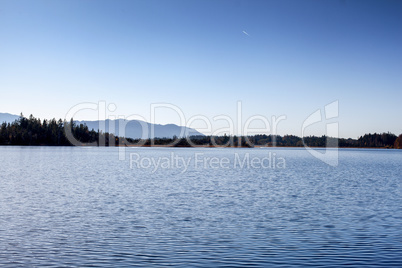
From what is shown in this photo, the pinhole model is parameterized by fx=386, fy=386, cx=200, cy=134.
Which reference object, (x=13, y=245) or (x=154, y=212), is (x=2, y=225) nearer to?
(x=13, y=245)

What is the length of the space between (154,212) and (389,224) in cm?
1402

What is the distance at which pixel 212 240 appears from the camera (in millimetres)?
17766

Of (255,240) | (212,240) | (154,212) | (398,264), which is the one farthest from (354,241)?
(154,212)

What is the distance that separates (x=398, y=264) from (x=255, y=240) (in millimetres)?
5918

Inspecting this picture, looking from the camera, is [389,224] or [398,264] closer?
[398,264]

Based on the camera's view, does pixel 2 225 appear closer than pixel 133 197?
Yes

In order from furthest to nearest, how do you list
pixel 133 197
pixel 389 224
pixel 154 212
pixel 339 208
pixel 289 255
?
pixel 133 197
pixel 339 208
pixel 154 212
pixel 389 224
pixel 289 255

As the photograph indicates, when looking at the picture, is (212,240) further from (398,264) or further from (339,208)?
(339,208)

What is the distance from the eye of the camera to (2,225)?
20.2 metres

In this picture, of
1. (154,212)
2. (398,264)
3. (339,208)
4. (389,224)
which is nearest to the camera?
(398,264)

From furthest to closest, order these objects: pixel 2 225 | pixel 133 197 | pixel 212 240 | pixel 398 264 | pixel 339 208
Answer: pixel 133 197 → pixel 339 208 → pixel 2 225 → pixel 212 240 → pixel 398 264

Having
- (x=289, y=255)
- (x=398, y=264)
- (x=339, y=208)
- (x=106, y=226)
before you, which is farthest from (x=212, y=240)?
(x=339, y=208)

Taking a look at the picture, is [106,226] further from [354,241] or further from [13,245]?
[354,241]

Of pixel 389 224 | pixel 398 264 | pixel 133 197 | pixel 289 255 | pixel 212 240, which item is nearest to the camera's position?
pixel 398 264
